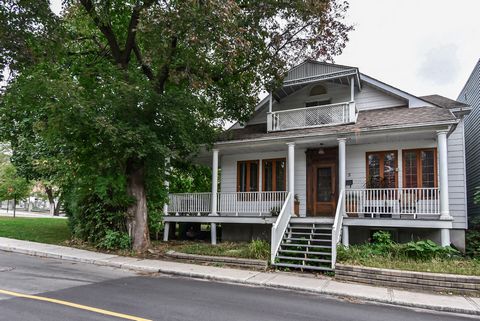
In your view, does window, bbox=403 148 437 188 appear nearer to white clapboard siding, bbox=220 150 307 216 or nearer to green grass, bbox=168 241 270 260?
white clapboard siding, bbox=220 150 307 216

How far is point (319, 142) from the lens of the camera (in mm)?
13383

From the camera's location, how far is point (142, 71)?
1363cm

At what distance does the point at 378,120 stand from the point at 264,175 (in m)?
5.38

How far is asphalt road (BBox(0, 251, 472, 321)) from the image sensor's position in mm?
5715

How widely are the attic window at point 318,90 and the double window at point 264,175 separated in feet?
10.6

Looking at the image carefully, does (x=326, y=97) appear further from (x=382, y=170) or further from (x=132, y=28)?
(x=132, y=28)

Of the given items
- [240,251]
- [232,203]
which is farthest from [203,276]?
[232,203]

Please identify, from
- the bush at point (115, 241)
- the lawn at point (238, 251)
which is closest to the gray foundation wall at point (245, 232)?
the lawn at point (238, 251)

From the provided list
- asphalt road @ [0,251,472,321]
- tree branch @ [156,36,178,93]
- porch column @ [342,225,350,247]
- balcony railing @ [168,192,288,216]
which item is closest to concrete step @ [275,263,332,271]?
asphalt road @ [0,251,472,321]

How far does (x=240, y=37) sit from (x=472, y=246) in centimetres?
1046

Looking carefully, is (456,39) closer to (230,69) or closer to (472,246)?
(472,246)

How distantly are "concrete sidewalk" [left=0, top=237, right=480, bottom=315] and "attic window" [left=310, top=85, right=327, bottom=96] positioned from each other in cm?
861

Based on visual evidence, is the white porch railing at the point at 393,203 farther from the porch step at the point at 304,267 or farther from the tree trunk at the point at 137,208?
the tree trunk at the point at 137,208

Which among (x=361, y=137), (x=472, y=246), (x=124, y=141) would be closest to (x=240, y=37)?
(x=124, y=141)
